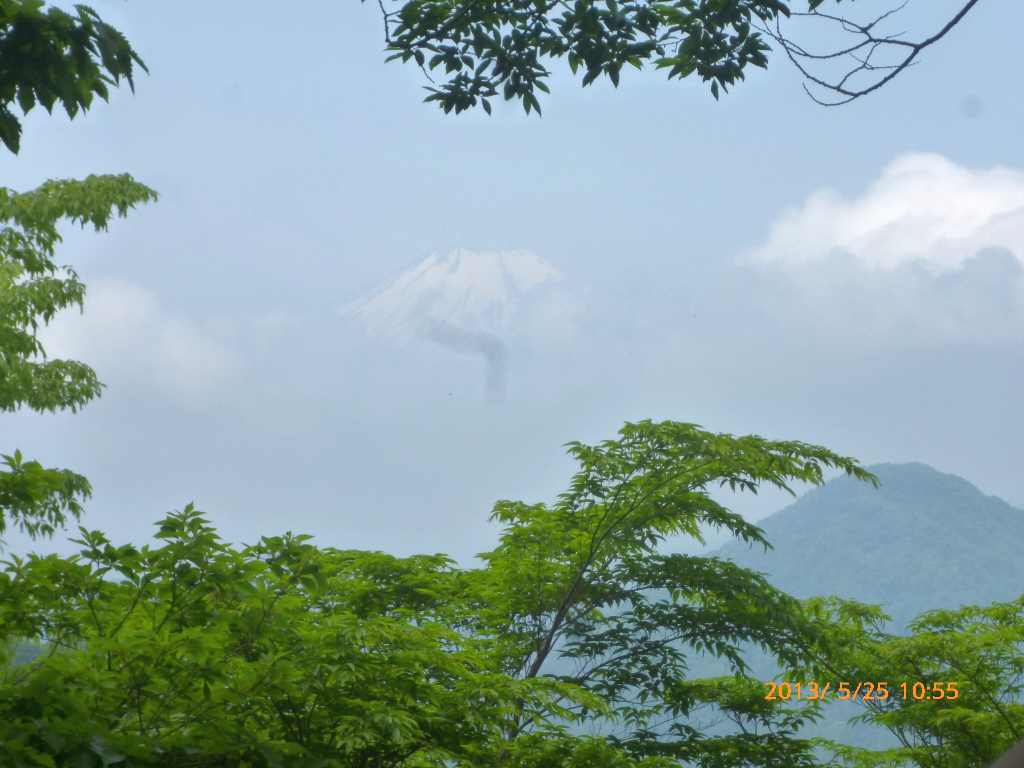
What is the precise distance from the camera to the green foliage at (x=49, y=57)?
237 cm

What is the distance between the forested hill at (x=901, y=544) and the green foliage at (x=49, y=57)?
8287cm

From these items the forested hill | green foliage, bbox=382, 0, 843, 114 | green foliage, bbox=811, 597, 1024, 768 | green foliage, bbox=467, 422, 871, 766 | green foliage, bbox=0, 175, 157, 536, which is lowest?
green foliage, bbox=811, 597, 1024, 768

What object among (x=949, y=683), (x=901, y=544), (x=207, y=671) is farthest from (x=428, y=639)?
(x=901, y=544)

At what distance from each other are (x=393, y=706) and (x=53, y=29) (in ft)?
10.0

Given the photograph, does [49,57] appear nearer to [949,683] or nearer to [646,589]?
[646,589]

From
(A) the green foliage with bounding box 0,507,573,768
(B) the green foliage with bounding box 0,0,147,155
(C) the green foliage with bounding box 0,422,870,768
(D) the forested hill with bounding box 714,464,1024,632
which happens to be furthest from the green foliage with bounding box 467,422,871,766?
(D) the forested hill with bounding box 714,464,1024,632

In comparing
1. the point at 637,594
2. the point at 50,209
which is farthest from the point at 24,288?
the point at 637,594

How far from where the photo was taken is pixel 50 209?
7.58m
